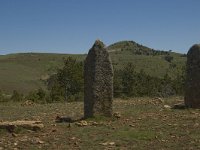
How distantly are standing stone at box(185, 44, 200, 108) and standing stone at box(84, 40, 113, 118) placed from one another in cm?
491

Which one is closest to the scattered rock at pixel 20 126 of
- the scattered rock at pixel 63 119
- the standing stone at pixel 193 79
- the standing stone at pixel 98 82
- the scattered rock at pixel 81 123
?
the scattered rock at pixel 81 123

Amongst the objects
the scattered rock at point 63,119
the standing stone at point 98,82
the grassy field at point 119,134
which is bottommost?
the grassy field at point 119,134

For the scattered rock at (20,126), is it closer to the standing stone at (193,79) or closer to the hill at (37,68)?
the standing stone at (193,79)

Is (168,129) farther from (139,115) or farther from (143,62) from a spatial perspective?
(143,62)

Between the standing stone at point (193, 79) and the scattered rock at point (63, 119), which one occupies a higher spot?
the standing stone at point (193, 79)

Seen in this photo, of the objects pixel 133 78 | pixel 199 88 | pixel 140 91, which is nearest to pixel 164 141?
pixel 199 88

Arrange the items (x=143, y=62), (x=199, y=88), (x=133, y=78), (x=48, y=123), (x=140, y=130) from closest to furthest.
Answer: (x=140, y=130), (x=48, y=123), (x=199, y=88), (x=133, y=78), (x=143, y=62)

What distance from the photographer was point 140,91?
5759 cm

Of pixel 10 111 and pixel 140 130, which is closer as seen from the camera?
pixel 140 130

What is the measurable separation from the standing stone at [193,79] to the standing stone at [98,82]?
4.91 metres

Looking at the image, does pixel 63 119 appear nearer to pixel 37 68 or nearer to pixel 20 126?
pixel 20 126

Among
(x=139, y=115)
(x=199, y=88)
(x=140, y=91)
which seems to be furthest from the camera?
(x=140, y=91)

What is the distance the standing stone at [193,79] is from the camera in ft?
68.7

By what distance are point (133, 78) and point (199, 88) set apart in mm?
41828
